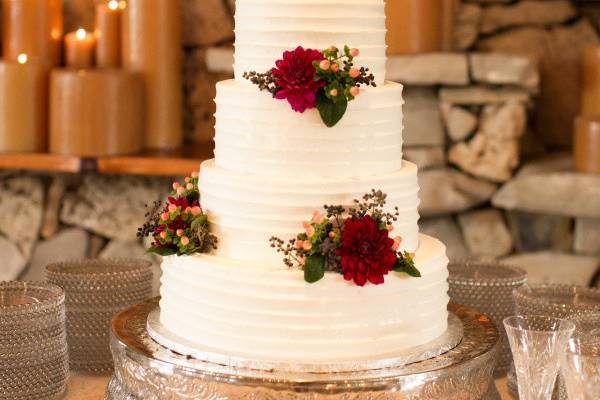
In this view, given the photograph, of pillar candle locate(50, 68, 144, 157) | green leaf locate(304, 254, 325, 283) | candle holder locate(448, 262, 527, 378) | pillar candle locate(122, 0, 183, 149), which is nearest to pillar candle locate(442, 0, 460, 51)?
pillar candle locate(122, 0, 183, 149)

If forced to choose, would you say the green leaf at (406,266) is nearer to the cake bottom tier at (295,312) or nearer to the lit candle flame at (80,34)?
the cake bottom tier at (295,312)

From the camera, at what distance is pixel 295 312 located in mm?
1627

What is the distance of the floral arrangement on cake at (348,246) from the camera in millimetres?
1613

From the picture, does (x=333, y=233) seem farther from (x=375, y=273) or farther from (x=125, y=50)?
(x=125, y=50)

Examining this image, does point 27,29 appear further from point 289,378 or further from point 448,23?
point 289,378

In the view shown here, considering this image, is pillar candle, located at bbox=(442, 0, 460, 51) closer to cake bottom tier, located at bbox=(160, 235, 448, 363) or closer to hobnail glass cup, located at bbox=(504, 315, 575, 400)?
cake bottom tier, located at bbox=(160, 235, 448, 363)

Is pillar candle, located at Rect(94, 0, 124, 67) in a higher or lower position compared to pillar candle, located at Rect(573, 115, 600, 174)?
higher

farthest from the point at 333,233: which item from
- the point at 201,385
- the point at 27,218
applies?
the point at 27,218

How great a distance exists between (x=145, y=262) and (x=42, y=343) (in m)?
0.37

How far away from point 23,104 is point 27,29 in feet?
0.83

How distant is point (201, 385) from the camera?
1587 mm

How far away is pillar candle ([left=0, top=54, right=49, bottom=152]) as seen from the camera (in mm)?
3025

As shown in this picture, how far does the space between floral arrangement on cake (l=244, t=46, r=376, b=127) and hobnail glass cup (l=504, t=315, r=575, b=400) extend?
409mm

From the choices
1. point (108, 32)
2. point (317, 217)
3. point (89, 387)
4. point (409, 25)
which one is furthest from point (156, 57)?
point (317, 217)
